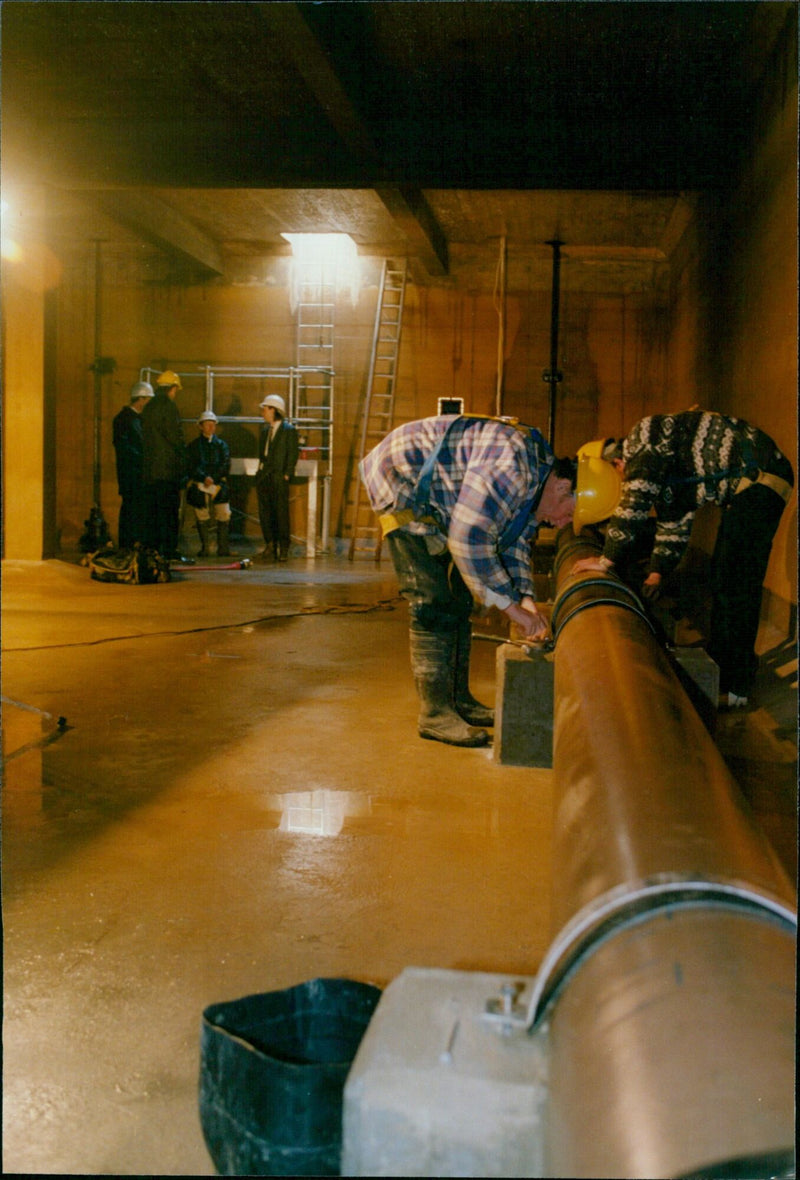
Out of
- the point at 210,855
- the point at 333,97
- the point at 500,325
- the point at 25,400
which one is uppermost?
the point at 333,97

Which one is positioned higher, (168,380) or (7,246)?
Answer: (7,246)

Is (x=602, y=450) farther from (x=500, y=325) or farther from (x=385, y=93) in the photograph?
(x=500, y=325)

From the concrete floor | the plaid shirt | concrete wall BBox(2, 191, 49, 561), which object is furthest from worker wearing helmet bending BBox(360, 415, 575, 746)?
concrete wall BBox(2, 191, 49, 561)

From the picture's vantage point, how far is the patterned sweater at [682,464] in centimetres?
429

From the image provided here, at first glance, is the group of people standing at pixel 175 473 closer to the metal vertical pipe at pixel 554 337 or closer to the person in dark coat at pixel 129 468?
the person in dark coat at pixel 129 468

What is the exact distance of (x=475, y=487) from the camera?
3.19 meters

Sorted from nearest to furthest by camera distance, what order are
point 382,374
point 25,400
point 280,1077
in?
point 280,1077 → point 25,400 → point 382,374

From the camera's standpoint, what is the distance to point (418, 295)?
13.3 meters

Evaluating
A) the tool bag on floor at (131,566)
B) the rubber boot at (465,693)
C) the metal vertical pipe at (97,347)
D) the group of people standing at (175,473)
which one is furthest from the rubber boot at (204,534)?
the rubber boot at (465,693)

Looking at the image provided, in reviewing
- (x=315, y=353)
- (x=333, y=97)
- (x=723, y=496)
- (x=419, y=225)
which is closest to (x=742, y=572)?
(x=723, y=496)

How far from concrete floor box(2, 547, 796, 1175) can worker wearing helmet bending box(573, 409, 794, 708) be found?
1.32 ft

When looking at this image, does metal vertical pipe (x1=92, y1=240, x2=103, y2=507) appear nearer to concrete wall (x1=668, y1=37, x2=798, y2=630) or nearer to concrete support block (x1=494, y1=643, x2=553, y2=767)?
concrete wall (x1=668, y1=37, x2=798, y2=630)

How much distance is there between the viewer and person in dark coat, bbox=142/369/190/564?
10.6 metres

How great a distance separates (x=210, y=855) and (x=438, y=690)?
1429 mm
